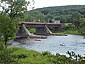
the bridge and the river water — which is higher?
the river water

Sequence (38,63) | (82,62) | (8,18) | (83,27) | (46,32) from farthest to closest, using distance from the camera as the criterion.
Result: (46,32) < (8,18) < (38,63) < (83,27) < (82,62)

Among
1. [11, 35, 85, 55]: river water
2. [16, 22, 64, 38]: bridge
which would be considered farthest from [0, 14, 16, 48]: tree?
[16, 22, 64, 38]: bridge

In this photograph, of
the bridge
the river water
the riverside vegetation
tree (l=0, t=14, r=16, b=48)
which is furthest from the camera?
the bridge

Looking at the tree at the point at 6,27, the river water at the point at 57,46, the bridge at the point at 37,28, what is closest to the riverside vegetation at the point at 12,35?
the tree at the point at 6,27

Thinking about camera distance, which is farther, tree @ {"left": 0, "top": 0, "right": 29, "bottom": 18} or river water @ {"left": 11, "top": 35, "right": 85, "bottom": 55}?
river water @ {"left": 11, "top": 35, "right": 85, "bottom": 55}

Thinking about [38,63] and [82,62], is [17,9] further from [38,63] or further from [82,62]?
[82,62]

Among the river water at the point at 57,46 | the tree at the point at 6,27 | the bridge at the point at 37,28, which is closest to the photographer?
the tree at the point at 6,27

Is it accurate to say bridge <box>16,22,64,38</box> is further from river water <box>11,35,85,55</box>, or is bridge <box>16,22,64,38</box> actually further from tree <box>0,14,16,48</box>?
tree <box>0,14,16,48</box>

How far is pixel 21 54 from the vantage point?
2223 centimetres

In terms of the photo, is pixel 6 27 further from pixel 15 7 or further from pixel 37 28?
pixel 37 28

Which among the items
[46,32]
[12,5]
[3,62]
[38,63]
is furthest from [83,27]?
[46,32]

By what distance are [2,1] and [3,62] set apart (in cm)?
1325

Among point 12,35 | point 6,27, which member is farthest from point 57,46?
point 6,27

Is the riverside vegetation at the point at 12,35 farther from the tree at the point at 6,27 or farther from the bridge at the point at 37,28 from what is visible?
the bridge at the point at 37,28
